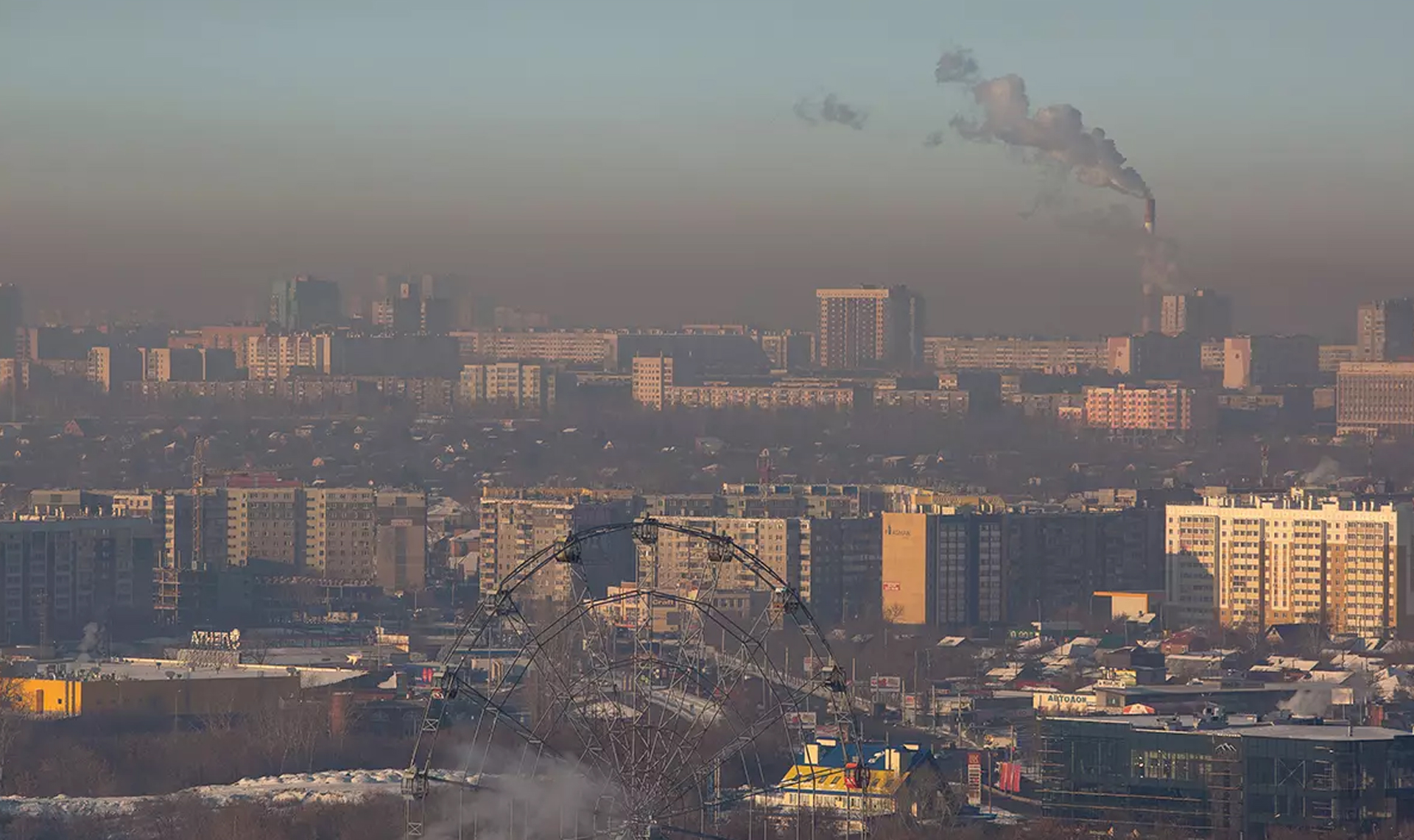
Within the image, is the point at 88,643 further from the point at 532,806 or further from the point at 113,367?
the point at 113,367

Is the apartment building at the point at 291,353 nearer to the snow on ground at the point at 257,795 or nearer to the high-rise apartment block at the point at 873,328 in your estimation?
the high-rise apartment block at the point at 873,328

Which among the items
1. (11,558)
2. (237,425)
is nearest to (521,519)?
(11,558)

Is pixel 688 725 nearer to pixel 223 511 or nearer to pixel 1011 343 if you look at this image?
pixel 223 511

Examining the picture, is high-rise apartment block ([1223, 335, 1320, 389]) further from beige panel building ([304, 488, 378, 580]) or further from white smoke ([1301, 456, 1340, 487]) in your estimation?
beige panel building ([304, 488, 378, 580])

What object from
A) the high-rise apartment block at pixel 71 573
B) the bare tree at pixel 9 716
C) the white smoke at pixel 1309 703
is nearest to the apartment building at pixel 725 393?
the high-rise apartment block at pixel 71 573

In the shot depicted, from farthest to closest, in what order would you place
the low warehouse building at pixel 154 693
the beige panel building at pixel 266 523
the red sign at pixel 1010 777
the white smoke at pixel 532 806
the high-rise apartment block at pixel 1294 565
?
1. the beige panel building at pixel 266 523
2. the high-rise apartment block at pixel 1294 565
3. the low warehouse building at pixel 154 693
4. the red sign at pixel 1010 777
5. the white smoke at pixel 532 806

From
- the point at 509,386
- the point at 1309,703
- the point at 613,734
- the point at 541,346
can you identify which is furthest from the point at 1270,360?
the point at 613,734

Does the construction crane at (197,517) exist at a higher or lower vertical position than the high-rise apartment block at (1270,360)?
lower
